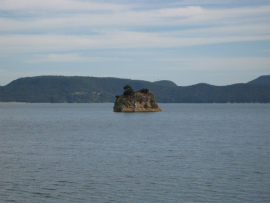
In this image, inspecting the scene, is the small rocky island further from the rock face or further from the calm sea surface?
the calm sea surface

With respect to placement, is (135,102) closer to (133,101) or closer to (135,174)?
(133,101)

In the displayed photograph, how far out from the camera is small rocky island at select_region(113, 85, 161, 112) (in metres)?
149

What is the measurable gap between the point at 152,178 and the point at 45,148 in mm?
20900

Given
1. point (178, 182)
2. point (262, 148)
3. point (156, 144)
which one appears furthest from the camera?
point (156, 144)

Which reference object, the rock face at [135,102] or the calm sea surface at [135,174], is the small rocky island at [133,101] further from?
the calm sea surface at [135,174]

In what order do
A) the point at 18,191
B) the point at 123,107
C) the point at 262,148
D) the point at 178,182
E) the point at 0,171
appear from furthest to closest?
the point at 123,107, the point at 262,148, the point at 0,171, the point at 178,182, the point at 18,191

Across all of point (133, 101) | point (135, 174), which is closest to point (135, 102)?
point (133, 101)

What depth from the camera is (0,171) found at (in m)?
28.7

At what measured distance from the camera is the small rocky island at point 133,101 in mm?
148875

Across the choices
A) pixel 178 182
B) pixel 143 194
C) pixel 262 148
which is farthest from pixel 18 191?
pixel 262 148

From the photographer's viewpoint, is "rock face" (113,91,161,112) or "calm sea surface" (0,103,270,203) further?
"rock face" (113,91,161,112)

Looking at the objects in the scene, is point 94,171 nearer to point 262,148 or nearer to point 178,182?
point 178,182

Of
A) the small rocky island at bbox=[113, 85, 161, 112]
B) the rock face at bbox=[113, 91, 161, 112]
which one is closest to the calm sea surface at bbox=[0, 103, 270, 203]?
the small rocky island at bbox=[113, 85, 161, 112]

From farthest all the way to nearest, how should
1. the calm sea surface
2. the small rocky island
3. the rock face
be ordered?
the rock face < the small rocky island < the calm sea surface
